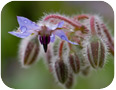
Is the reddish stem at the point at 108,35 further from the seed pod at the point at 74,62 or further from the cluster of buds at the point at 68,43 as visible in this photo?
the seed pod at the point at 74,62

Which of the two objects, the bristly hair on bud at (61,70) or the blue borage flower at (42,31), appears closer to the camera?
the blue borage flower at (42,31)

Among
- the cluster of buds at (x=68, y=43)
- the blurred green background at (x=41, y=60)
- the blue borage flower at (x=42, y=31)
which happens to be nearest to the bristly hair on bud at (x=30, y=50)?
the cluster of buds at (x=68, y=43)

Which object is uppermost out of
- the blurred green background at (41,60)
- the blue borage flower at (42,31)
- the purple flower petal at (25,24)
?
the purple flower petal at (25,24)

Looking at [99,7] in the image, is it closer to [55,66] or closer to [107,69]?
Answer: [107,69]

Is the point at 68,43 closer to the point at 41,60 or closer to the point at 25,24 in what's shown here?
the point at 25,24

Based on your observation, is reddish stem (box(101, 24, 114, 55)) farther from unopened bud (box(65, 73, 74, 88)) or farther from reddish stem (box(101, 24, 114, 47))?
unopened bud (box(65, 73, 74, 88))

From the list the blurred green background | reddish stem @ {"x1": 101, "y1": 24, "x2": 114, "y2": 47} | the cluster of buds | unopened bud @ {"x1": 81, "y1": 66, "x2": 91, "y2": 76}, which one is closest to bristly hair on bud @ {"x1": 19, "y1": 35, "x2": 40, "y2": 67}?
the cluster of buds
